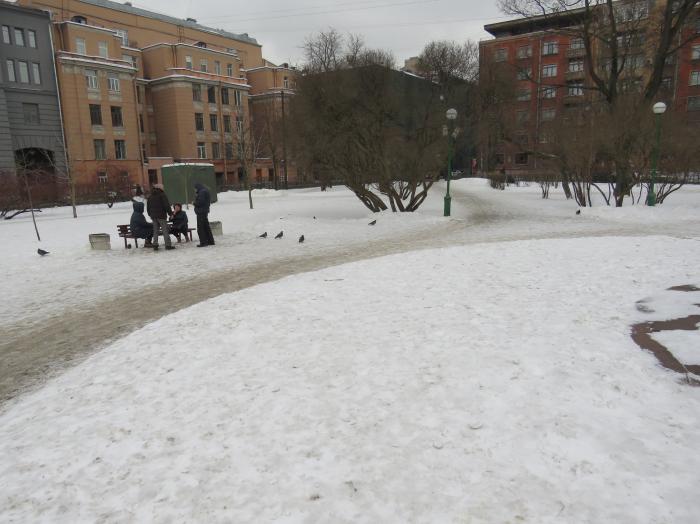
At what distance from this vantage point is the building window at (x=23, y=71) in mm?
40094

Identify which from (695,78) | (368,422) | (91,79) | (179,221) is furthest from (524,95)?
(368,422)

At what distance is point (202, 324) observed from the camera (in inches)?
268

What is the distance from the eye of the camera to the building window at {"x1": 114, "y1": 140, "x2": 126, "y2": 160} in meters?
46.4

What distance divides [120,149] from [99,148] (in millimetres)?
2039

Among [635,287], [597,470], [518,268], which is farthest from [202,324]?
[635,287]

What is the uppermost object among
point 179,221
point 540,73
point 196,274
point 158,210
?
point 540,73

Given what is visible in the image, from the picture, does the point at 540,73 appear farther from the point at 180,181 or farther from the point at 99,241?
the point at 99,241

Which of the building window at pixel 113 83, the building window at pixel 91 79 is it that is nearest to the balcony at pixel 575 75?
the building window at pixel 113 83

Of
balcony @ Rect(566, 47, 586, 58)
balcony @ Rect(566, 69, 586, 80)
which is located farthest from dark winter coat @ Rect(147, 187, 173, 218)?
balcony @ Rect(566, 69, 586, 80)

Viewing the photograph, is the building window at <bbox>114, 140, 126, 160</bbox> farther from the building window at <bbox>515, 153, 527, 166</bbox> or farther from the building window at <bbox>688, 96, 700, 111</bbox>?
the building window at <bbox>688, 96, 700, 111</bbox>

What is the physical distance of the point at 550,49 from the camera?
6244 cm

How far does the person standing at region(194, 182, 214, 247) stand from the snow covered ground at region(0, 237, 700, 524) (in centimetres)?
681

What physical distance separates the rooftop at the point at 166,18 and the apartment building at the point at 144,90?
16 cm

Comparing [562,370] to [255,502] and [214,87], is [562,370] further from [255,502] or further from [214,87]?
[214,87]
